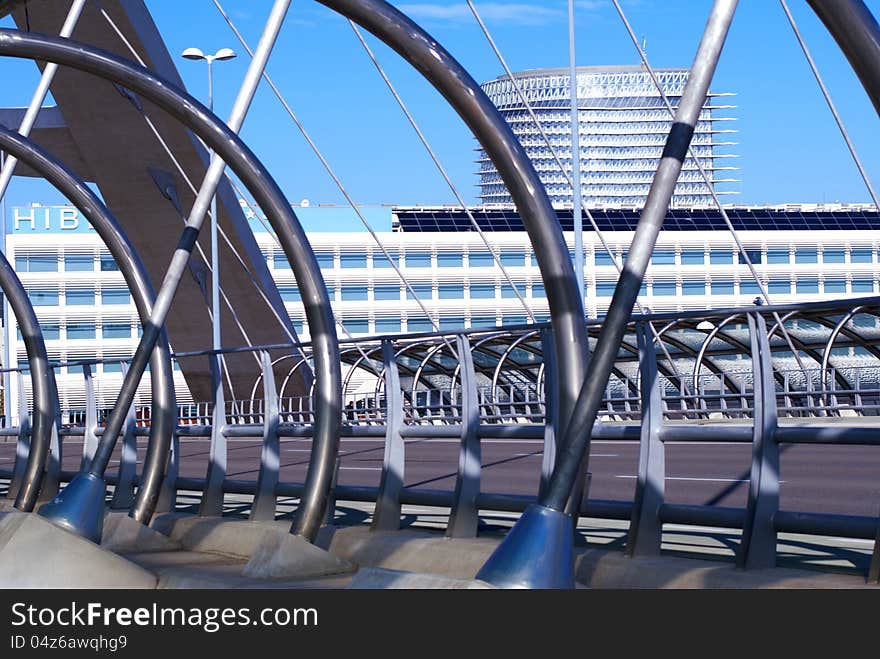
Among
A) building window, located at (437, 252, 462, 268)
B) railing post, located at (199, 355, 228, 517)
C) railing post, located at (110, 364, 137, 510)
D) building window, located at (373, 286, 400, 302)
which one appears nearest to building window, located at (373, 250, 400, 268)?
building window, located at (373, 286, 400, 302)

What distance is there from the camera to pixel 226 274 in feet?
118

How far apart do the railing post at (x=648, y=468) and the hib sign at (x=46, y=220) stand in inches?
3137

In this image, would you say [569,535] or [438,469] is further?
[438,469]

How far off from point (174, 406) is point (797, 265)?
8041cm

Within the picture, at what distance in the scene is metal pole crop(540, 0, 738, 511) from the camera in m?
5.40

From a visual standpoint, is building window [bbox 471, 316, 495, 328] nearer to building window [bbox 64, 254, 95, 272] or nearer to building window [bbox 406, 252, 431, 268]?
building window [bbox 406, 252, 431, 268]

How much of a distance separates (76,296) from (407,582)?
8123cm

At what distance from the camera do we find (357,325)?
85.6 metres

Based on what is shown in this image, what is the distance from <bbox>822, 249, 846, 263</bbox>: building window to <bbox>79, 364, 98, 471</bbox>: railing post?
79438 mm

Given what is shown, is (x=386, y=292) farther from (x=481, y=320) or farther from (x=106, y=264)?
(x=106, y=264)

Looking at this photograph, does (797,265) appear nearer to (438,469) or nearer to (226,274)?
(226,274)

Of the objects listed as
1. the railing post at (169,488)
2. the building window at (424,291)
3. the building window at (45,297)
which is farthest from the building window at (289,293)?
the railing post at (169,488)

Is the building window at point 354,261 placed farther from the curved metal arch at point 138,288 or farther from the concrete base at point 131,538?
the concrete base at point 131,538
